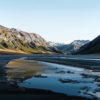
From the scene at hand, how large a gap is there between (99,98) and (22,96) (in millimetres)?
5179

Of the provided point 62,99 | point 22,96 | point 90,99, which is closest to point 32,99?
point 22,96

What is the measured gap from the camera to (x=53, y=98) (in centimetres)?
1109

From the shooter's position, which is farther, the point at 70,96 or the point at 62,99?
the point at 70,96

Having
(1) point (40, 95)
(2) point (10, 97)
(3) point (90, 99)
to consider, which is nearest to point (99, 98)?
(3) point (90, 99)

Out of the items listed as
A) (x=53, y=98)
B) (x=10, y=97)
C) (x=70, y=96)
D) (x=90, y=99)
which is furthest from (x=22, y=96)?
(x=90, y=99)

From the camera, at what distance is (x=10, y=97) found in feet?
36.9

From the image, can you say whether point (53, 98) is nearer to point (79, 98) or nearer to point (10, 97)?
point (79, 98)

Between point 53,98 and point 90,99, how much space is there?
239 cm

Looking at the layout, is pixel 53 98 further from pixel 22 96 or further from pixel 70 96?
pixel 22 96

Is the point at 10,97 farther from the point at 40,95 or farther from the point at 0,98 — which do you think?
the point at 40,95

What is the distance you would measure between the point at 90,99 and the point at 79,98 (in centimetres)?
71

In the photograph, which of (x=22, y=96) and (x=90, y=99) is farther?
(x=22, y=96)

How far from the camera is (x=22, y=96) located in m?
11.5

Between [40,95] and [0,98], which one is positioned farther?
[40,95]
